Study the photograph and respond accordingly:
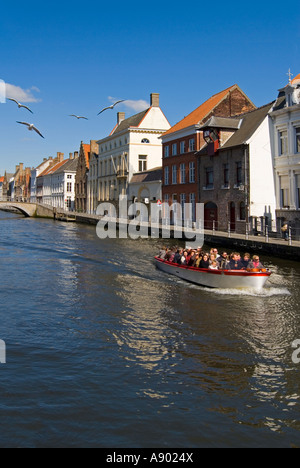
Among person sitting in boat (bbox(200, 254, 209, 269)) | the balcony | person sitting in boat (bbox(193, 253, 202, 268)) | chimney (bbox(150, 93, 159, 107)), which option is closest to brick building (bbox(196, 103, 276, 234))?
person sitting in boat (bbox(193, 253, 202, 268))

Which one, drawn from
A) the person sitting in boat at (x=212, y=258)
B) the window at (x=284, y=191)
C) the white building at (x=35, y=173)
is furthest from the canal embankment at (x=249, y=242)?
the white building at (x=35, y=173)

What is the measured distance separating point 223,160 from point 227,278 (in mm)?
21157

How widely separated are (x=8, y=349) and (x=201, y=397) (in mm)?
5167

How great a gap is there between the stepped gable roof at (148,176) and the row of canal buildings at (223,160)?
0.61ft

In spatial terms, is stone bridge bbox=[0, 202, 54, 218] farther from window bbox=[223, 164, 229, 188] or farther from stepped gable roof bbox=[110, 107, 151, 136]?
window bbox=[223, 164, 229, 188]

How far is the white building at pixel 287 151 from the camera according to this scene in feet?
100

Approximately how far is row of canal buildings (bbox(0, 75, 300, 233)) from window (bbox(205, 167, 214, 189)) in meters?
0.03

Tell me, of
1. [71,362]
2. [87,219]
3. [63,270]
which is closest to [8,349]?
[71,362]

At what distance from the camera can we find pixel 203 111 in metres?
43.1

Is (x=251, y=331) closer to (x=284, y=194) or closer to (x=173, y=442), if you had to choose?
(x=173, y=442)

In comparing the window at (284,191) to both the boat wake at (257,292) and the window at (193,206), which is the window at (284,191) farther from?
the boat wake at (257,292)

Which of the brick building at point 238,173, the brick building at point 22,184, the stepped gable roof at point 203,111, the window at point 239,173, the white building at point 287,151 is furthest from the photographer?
the brick building at point 22,184

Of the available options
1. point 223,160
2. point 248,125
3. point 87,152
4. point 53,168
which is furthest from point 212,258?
point 53,168

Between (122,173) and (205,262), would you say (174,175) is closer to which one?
(122,173)
